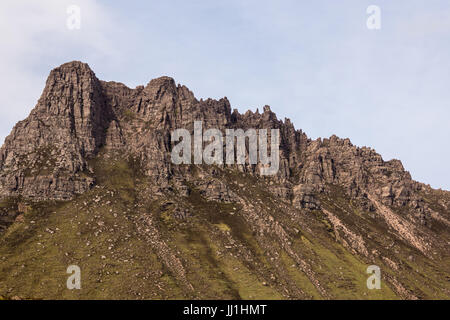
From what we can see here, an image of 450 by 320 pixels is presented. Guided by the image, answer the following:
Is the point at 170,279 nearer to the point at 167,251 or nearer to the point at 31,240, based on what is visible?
the point at 167,251

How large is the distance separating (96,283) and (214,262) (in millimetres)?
57304

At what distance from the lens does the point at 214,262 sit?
196875 mm
